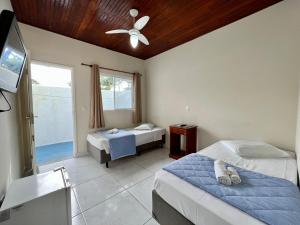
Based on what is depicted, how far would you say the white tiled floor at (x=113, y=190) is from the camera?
1557mm

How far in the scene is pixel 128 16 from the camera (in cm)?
235

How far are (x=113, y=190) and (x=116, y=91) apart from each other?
2.68m

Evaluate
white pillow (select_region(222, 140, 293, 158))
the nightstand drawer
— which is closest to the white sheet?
the nightstand drawer

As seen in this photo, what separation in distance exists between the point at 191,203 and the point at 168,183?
265mm

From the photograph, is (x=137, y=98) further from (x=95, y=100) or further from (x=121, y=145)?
(x=121, y=145)

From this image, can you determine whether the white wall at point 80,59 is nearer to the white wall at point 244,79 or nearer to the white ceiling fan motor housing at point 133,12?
the white wall at point 244,79

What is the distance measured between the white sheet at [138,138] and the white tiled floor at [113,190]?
0.40m

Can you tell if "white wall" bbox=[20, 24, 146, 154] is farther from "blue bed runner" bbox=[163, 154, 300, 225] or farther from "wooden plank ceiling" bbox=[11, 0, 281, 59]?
"blue bed runner" bbox=[163, 154, 300, 225]

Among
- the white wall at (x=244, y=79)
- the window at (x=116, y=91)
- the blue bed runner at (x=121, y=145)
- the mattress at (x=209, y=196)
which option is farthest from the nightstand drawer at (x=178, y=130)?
the window at (x=116, y=91)

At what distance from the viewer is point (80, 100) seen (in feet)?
10.8

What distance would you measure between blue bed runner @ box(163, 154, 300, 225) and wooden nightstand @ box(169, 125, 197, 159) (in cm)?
144

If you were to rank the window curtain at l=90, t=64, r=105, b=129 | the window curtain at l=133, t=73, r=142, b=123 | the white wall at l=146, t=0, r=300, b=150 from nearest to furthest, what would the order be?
the white wall at l=146, t=0, r=300, b=150, the window curtain at l=90, t=64, r=105, b=129, the window curtain at l=133, t=73, r=142, b=123

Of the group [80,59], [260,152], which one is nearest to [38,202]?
[260,152]

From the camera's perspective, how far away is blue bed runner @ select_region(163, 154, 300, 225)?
0.89 m
